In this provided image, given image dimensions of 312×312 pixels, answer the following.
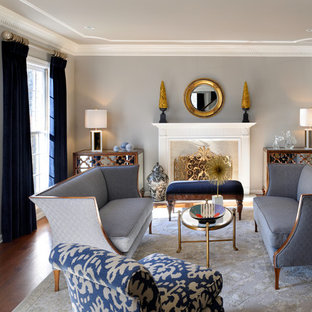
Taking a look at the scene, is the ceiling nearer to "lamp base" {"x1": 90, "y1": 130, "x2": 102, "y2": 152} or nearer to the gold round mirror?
the gold round mirror

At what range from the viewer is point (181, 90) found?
18.9 feet

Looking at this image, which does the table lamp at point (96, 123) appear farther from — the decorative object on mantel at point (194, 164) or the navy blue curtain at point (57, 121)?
the decorative object on mantel at point (194, 164)

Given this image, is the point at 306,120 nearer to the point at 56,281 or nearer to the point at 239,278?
the point at 239,278

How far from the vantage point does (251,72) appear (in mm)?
5730

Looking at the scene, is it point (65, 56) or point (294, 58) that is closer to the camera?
point (65, 56)

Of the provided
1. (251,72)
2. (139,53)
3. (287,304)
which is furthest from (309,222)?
(139,53)

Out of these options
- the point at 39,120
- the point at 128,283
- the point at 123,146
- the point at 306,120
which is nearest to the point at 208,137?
the point at 123,146

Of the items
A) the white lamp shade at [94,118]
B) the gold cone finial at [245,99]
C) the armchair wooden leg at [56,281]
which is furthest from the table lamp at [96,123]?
the armchair wooden leg at [56,281]

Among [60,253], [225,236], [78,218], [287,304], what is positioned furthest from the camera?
[225,236]

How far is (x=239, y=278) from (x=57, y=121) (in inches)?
135

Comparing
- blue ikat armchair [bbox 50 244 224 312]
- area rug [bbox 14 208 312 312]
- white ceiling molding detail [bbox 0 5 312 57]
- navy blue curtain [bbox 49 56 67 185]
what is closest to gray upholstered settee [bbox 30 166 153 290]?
area rug [bbox 14 208 312 312]

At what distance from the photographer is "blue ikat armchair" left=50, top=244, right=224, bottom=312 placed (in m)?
1.31

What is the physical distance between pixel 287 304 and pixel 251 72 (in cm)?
429

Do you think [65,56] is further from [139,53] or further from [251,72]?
[251,72]
